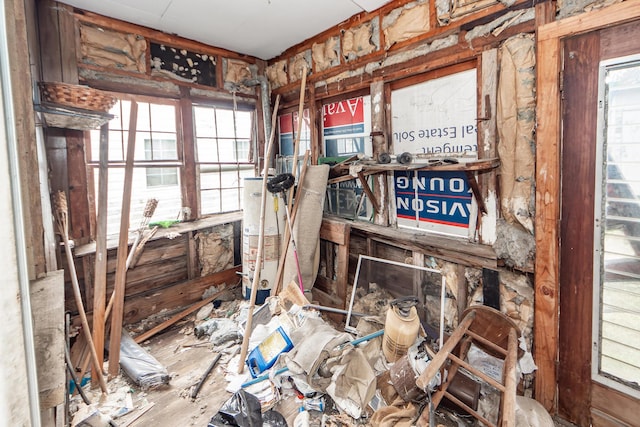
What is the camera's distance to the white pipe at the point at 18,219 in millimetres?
442

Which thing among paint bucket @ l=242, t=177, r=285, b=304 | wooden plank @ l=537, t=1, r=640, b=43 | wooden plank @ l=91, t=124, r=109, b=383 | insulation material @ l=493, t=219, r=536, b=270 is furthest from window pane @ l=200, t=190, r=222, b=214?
wooden plank @ l=537, t=1, r=640, b=43

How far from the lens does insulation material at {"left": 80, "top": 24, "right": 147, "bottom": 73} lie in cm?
288

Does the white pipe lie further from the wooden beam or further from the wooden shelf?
the wooden beam

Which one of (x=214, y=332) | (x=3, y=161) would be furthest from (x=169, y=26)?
(x=3, y=161)

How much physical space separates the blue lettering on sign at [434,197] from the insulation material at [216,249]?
6.89ft

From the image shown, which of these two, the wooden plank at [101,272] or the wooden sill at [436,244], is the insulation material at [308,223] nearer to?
the wooden sill at [436,244]

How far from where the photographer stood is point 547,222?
1927 mm

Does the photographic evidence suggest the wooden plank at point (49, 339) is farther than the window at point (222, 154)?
No

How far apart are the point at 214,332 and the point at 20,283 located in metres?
2.79

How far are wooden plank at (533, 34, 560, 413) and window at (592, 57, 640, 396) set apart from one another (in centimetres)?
19

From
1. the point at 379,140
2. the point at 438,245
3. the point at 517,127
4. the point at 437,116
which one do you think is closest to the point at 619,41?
the point at 517,127

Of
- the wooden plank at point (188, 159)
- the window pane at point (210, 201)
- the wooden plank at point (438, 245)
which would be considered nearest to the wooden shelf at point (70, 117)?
the wooden plank at point (188, 159)

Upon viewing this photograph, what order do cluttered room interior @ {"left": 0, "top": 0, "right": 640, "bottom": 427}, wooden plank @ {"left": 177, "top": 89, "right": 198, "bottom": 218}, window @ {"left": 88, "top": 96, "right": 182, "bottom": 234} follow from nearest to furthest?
cluttered room interior @ {"left": 0, "top": 0, "right": 640, "bottom": 427} < window @ {"left": 88, "top": 96, "right": 182, "bottom": 234} < wooden plank @ {"left": 177, "top": 89, "right": 198, "bottom": 218}

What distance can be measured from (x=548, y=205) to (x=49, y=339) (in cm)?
234
